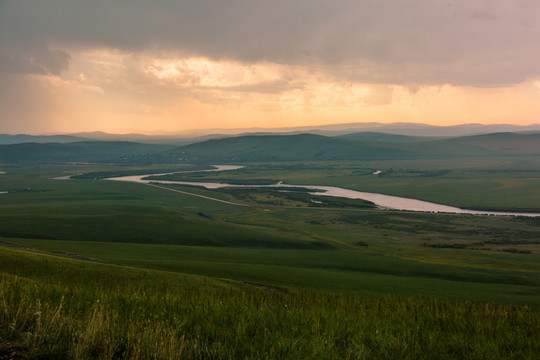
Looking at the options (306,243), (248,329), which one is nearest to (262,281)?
(248,329)

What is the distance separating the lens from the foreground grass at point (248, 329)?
20.0ft

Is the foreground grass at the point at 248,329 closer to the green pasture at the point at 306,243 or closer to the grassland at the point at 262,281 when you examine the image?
the grassland at the point at 262,281

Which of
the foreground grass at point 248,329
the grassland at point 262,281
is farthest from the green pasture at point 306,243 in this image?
the foreground grass at point 248,329

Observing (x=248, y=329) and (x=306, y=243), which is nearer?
(x=248, y=329)

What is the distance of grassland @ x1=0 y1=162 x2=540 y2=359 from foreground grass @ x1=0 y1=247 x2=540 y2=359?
4 centimetres

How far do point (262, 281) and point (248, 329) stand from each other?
114 ft

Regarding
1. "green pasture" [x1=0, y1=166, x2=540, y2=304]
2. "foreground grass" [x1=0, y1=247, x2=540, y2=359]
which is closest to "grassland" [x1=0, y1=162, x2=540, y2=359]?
"foreground grass" [x1=0, y1=247, x2=540, y2=359]

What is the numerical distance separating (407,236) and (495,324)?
9065 centimetres

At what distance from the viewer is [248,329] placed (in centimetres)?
766

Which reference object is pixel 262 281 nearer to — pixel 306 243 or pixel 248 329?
pixel 248 329

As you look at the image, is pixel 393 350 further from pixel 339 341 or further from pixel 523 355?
pixel 523 355

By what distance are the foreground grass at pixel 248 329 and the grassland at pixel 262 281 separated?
4cm

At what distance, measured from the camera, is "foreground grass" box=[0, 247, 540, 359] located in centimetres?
610

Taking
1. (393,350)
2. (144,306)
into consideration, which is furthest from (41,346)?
(393,350)
